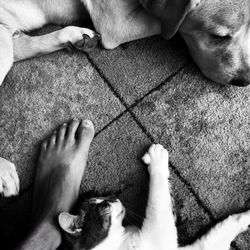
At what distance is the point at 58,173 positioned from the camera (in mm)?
Result: 1931

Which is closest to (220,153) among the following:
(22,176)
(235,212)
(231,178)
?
(231,178)

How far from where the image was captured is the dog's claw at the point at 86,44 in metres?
2.03

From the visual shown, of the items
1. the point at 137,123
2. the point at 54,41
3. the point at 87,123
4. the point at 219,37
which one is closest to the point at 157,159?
the point at 137,123

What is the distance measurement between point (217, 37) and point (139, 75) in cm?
43

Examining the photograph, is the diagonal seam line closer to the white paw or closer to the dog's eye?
the white paw

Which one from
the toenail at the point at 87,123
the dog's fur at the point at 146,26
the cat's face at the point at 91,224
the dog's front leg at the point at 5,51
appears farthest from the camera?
the toenail at the point at 87,123

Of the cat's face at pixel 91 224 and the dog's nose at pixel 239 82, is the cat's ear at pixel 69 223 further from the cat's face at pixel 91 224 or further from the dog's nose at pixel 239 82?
the dog's nose at pixel 239 82

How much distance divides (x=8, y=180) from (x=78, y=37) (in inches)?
29.6

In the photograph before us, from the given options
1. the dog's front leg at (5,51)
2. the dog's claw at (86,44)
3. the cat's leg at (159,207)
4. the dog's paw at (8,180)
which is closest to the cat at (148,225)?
the cat's leg at (159,207)

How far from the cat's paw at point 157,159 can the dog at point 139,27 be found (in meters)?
0.43

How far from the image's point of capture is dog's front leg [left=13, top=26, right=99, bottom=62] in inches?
79.6

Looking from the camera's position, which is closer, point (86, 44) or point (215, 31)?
point (215, 31)

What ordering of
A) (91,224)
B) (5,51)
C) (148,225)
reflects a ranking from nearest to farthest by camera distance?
(91,224) → (148,225) → (5,51)

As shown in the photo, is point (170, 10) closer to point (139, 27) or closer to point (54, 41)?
point (139, 27)
